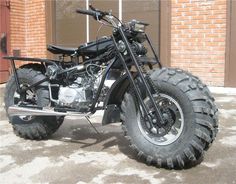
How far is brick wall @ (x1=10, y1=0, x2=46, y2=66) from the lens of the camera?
11.7 meters

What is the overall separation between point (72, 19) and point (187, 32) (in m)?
3.43

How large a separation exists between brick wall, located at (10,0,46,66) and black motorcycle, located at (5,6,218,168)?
263 inches

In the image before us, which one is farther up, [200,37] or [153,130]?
[200,37]

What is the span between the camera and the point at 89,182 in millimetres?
3682

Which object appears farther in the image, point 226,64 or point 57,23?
point 57,23

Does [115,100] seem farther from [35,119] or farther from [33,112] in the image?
[35,119]

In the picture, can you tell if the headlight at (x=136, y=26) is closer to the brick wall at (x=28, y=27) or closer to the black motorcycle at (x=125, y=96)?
the black motorcycle at (x=125, y=96)

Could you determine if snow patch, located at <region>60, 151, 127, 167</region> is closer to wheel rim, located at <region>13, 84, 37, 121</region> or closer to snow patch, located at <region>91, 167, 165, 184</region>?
snow patch, located at <region>91, 167, 165, 184</region>

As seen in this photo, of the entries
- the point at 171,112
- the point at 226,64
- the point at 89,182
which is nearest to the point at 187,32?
the point at 226,64

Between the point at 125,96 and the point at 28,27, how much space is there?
8.41 m

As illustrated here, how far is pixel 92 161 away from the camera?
4.31 meters

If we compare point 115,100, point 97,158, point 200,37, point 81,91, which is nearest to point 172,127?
point 115,100

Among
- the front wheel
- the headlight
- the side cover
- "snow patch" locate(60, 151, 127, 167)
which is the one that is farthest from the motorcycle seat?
"snow patch" locate(60, 151, 127, 167)

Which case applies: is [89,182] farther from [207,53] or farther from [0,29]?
[0,29]
